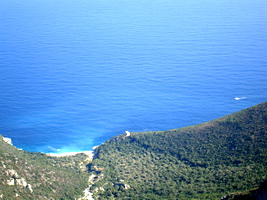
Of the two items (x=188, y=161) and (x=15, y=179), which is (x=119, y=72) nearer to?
(x=188, y=161)

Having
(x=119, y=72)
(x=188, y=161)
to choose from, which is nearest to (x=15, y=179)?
(x=188, y=161)

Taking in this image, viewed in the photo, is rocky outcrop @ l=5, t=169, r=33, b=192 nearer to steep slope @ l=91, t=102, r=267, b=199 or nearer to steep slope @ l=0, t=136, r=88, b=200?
steep slope @ l=0, t=136, r=88, b=200

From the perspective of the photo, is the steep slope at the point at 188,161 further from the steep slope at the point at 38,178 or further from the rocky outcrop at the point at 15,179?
the rocky outcrop at the point at 15,179

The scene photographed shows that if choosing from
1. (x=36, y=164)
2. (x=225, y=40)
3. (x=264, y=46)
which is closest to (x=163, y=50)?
(x=225, y=40)

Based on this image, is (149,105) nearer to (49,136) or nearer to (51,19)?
(49,136)

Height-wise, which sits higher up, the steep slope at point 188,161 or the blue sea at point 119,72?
the blue sea at point 119,72

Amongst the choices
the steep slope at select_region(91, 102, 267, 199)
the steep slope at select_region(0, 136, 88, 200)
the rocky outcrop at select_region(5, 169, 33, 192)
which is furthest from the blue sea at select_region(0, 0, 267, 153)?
the rocky outcrop at select_region(5, 169, 33, 192)

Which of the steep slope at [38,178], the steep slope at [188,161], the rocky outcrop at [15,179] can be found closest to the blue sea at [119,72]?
the steep slope at [188,161]
